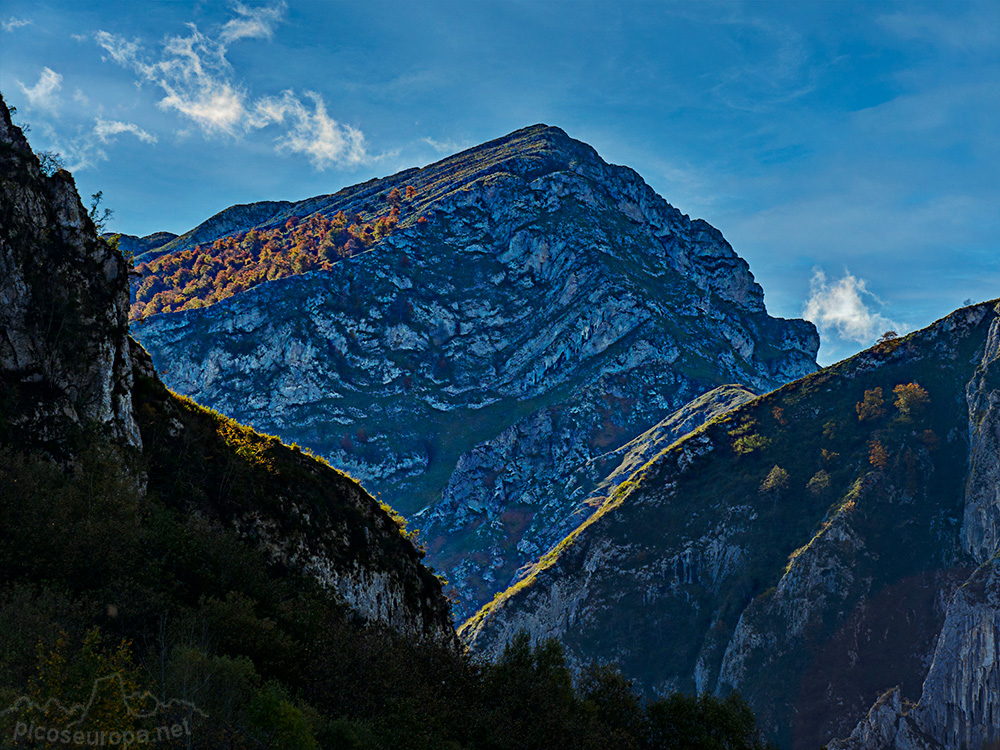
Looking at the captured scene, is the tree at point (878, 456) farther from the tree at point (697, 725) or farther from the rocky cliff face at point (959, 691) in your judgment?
the tree at point (697, 725)

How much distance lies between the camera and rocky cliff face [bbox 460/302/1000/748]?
104 m

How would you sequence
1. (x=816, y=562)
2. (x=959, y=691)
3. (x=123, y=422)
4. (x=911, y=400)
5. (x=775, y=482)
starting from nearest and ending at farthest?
(x=123, y=422)
(x=959, y=691)
(x=816, y=562)
(x=775, y=482)
(x=911, y=400)

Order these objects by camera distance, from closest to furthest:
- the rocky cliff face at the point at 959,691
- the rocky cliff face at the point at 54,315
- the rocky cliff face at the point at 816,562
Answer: the rocky cliff face at the point at 54,315 → the rocky cliff face at the point at 959,691 → the rocky cliff face at the point at 816,562

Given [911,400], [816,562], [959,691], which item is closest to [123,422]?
[959,691]

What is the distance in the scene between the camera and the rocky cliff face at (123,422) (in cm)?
3522

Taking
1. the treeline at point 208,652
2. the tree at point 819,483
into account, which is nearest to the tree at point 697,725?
the treeline at point 208,652

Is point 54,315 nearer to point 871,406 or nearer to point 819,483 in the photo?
point 819,483

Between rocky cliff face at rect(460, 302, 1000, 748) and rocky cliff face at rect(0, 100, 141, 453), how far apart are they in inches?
3563

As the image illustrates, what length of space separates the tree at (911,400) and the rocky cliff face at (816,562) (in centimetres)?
76

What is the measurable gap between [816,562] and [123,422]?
389 ft

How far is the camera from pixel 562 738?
37.0 metres

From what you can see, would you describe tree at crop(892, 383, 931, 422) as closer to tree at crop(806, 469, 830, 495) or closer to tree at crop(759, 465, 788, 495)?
tree at crop(806, 469, 830, 495)

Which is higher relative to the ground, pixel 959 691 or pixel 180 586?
pixel 180 586

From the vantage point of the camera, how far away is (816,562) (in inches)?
4769
